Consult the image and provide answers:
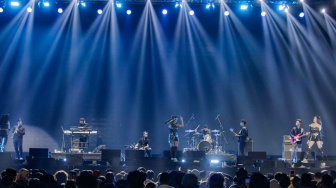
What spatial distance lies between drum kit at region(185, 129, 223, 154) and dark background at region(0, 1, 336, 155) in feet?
2.57

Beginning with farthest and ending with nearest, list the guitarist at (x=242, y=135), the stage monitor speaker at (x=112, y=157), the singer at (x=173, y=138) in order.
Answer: the guitarist at (x=242, y=135) < the singer at (x=173, y=138) < the stage monitor speaker at (x=112, y=157)

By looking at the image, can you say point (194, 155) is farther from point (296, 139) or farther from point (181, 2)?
point (181, 2)

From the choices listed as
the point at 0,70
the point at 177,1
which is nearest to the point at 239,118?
the point at 177,1

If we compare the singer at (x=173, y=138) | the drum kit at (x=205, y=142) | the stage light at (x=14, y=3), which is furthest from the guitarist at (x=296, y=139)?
the stage light at (x=14, y=3)

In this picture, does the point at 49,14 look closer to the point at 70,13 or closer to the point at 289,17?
the point at 70,13

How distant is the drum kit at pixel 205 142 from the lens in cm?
1973

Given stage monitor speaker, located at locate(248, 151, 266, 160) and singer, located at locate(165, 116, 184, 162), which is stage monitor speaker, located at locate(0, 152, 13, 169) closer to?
singer, located at locate(165, 116, 184, 162)

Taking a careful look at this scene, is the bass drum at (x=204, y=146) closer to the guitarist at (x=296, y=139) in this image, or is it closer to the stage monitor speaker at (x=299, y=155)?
the stage monitor speaker at (x=299, y=155)

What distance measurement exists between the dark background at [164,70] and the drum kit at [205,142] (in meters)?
0.78

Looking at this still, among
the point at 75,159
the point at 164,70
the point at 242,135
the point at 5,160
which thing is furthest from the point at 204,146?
the point at 5,160

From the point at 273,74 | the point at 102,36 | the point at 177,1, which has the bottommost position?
the point at 273,74

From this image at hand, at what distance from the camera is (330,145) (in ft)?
74.3

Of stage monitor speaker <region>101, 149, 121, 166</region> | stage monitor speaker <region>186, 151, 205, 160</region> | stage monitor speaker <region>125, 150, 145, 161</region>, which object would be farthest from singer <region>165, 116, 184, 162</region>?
stage monitor speaker <region>101, 149, 121, 166</region>

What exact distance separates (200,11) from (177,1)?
135cm
